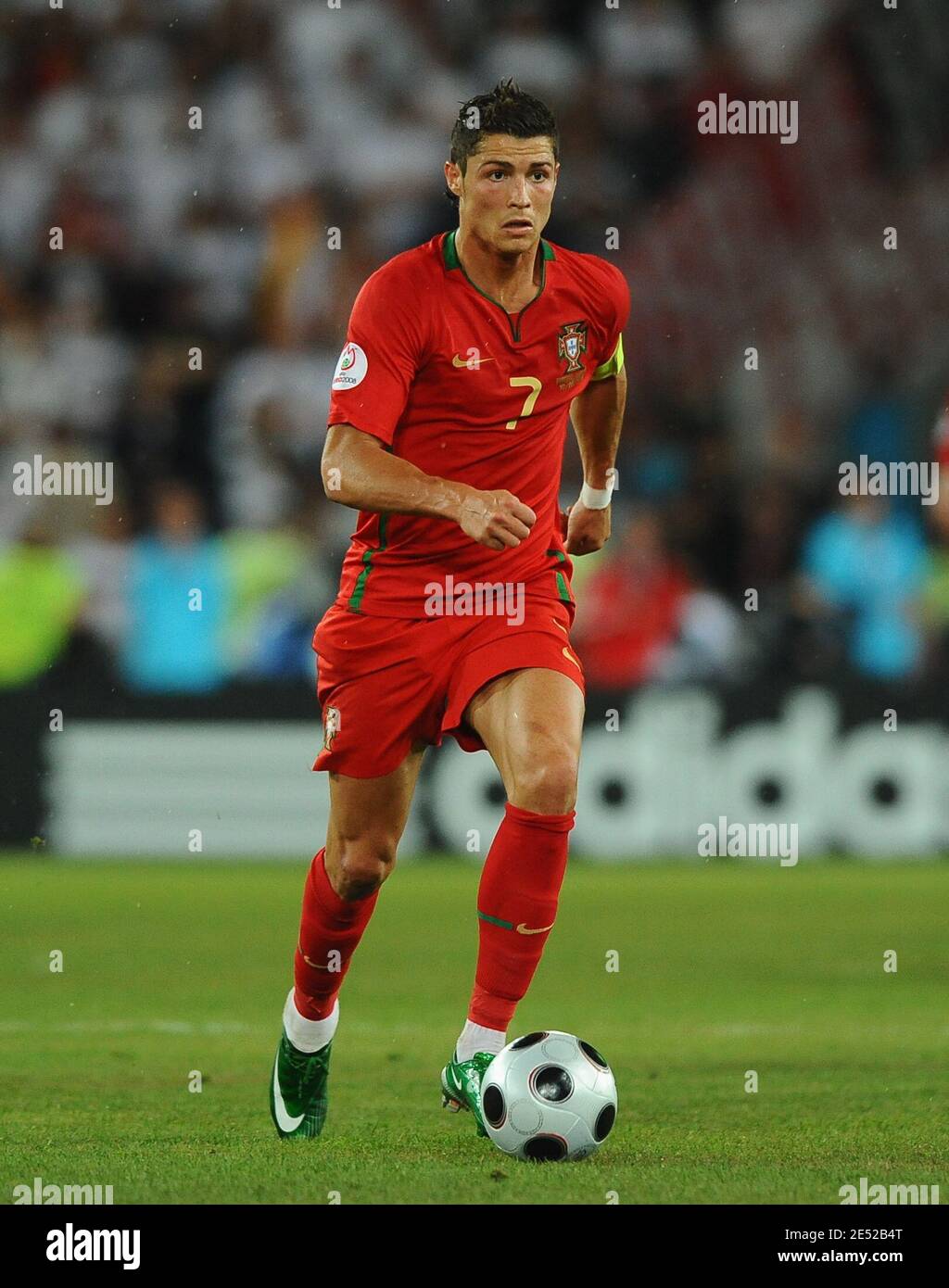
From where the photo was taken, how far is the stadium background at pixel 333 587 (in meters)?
5.14

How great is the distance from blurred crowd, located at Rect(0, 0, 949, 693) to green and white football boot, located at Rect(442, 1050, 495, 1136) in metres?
6.18

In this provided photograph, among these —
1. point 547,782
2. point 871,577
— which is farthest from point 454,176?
point 871,577

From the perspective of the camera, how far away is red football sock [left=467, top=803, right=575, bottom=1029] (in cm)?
431

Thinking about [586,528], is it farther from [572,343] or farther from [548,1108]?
[548,1108]

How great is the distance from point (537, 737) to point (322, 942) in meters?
0.86

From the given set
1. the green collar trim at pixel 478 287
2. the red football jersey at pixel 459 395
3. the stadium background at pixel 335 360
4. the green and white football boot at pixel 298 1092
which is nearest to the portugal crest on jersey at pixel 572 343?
the red football jersey at pixel 459 395

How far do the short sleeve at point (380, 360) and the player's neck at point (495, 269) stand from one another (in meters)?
0.18

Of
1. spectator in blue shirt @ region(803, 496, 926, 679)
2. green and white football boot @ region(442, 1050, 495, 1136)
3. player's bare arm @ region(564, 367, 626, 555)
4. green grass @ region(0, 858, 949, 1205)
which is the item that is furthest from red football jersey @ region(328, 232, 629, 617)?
spectator in blue shirt @ region(803, 496, 926, 679)

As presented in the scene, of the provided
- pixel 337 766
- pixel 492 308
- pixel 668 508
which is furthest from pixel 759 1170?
pixel 668 508

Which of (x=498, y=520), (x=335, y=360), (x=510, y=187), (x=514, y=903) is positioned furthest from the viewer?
(x=335, y=360)

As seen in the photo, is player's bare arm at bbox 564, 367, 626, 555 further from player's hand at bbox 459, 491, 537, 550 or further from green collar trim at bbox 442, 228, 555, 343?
player's hand at bbox 459, 491, 537, 550

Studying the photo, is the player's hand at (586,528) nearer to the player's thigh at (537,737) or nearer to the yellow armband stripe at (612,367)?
the yellow armband stripe at (612,367)

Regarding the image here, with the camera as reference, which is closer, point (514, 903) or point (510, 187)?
point (514, 903)

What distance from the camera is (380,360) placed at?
445 cm
